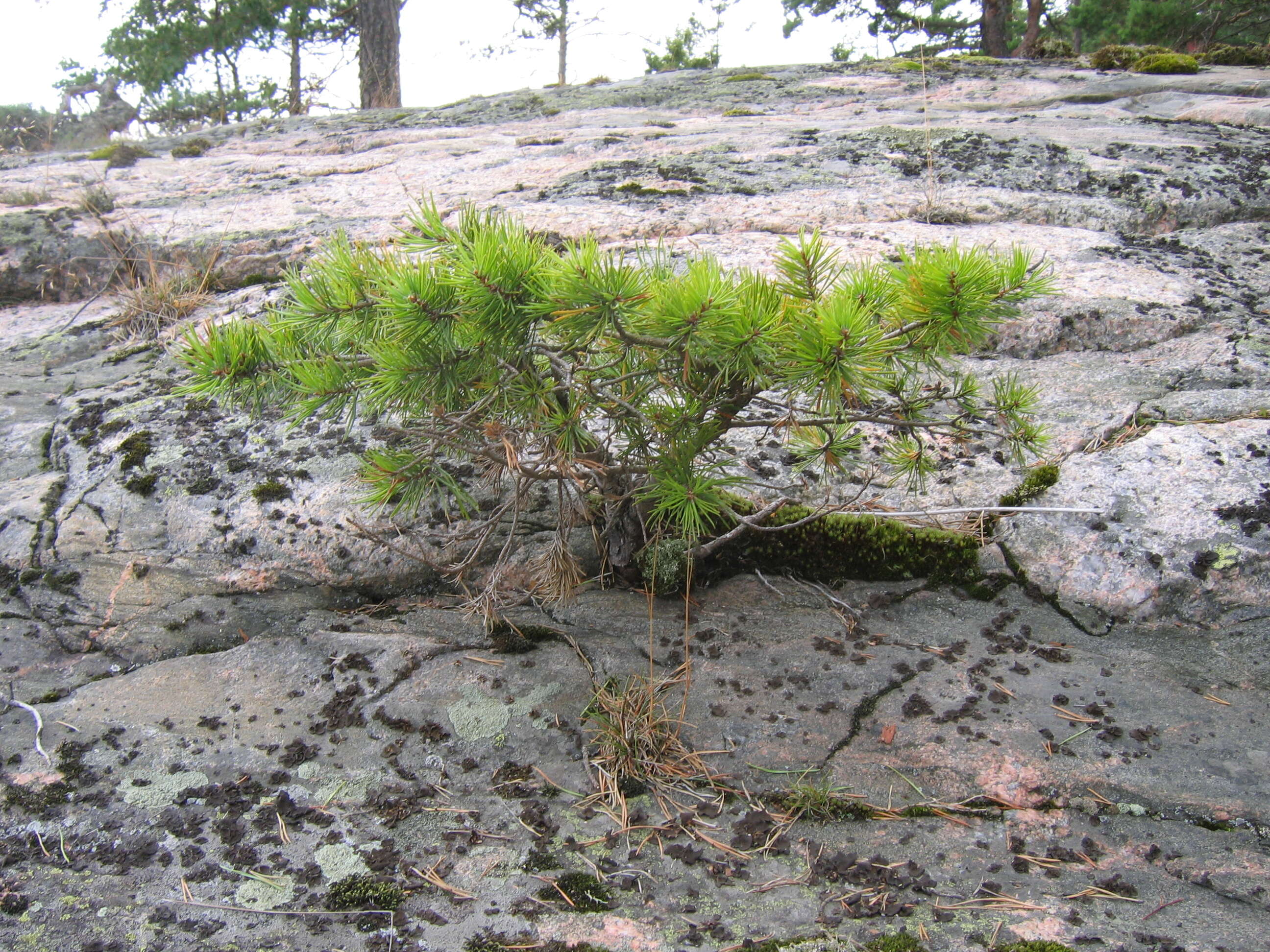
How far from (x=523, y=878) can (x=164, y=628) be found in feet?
6.26

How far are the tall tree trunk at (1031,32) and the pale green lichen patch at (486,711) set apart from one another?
10.1 metres

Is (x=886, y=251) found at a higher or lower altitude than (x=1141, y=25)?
lower

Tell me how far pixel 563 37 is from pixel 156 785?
66.3 ft

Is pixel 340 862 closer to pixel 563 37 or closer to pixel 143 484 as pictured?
pixel 143 484

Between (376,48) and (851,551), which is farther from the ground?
(376,48)

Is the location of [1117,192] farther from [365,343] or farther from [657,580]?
[365,343]

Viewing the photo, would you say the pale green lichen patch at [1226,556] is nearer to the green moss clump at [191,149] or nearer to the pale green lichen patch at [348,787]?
the pale green lichen patch at [348,787]

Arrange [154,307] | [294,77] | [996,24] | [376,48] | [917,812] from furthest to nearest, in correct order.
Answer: [294,77]
[996,24]
[376,48]
[154,307]
[917,812]

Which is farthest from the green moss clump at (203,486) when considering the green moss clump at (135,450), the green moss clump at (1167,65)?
the green moss clump at (1167,65)

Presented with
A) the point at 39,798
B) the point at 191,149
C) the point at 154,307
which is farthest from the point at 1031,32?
the point at 39,798

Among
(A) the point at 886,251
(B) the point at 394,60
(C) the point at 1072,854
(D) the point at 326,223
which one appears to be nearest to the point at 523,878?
(C) the point at 1072,854

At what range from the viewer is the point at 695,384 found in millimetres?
2443

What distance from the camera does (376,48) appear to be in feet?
35.3

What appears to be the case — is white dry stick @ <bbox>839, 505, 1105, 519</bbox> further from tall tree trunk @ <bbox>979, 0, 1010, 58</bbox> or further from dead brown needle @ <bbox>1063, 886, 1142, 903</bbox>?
tall tree trunk @ <bbox>979, 0, 1010, 58</bbox>
